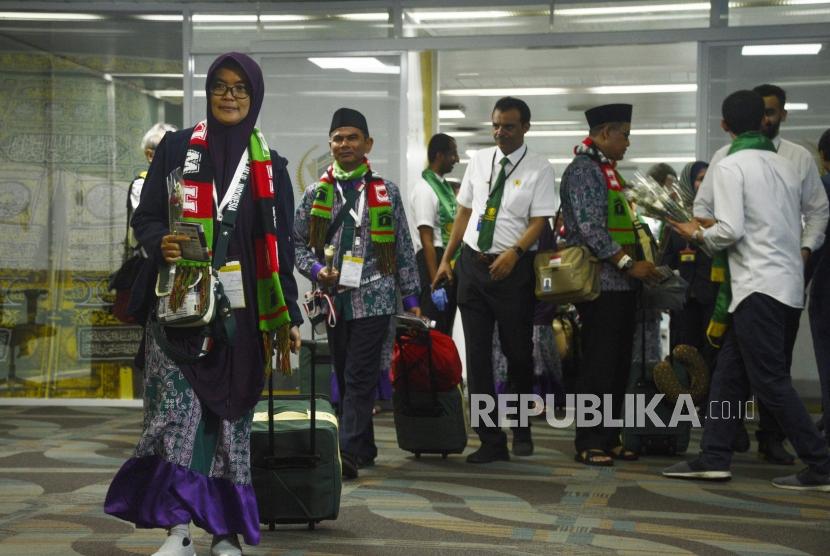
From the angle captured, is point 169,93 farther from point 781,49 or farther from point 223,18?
point 781,49

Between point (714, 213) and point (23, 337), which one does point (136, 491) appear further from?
point (23, 337)

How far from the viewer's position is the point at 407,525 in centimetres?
488

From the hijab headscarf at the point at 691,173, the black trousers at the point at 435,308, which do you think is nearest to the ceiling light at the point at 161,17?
the black trousers at the point at 435,308

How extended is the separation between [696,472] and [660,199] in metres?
1.44

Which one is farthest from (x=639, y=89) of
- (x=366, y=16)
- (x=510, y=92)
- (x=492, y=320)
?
(x=492, y=320)

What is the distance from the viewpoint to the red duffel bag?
6.70 m

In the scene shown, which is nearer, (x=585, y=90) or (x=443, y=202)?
(x=443, y=202)

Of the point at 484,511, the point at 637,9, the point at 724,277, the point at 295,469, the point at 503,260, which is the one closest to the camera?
the point at 295,469

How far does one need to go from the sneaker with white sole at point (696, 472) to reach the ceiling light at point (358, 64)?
Result: 499cm

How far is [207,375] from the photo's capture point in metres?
4.03

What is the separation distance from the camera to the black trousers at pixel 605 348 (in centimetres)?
677

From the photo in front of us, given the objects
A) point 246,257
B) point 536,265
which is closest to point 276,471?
point 246,257

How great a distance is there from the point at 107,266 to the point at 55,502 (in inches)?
197

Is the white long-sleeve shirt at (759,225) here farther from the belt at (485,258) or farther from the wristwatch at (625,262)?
the belt at (485,258)
